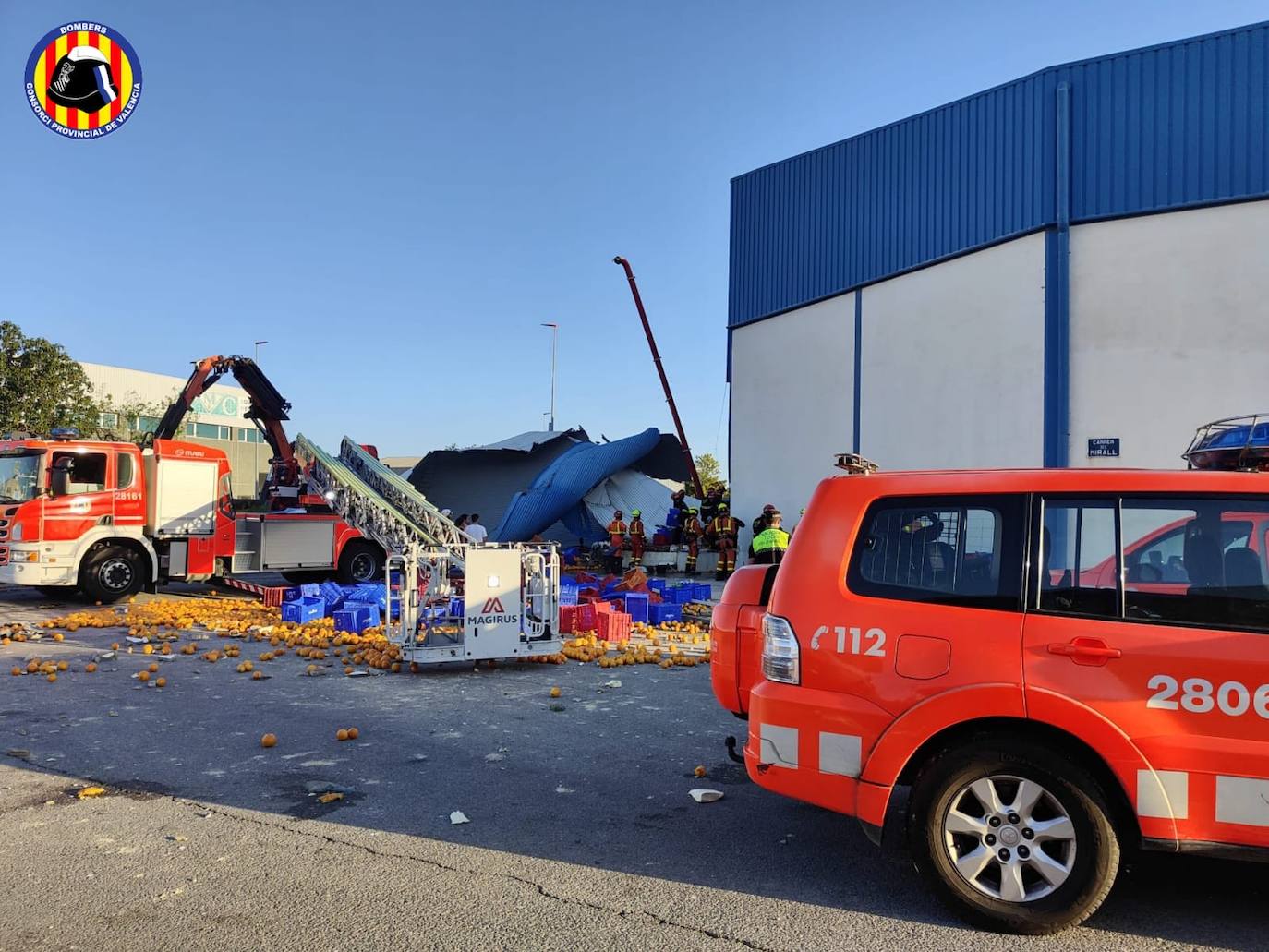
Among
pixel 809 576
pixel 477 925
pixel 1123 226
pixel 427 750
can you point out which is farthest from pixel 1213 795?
pixel 1123 226

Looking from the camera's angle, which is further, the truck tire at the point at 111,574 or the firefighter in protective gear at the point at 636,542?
the firefighter in protective gear at the point at 636,542

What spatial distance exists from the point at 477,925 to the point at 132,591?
13284mm

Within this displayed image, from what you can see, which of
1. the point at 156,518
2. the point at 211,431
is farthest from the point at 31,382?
the point at 211,431

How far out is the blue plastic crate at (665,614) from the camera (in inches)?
499

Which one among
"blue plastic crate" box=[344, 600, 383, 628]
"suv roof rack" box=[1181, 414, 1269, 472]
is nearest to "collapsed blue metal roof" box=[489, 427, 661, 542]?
"blue plastic crate" box=[344, 600, 383, 628]

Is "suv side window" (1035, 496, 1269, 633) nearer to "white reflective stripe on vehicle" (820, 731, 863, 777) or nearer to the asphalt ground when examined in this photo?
"white reflective stripe on vehicle" (820, 731, 863, 777)

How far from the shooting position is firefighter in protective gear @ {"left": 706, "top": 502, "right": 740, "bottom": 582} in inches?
826

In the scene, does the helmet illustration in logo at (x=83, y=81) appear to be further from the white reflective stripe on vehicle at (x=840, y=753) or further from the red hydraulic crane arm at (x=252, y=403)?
the white reflective stripe on vehicle at (x=840, y=753)

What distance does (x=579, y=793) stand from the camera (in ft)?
17.4

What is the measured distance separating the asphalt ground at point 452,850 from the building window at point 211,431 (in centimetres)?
4758

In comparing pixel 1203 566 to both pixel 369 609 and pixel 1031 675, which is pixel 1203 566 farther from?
pixel 369 609

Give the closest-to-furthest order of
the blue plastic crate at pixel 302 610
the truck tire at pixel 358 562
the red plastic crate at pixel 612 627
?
the red plastic crate at pixel 612 627
the blue plastic crate at pixel 302 610
the truck tire at pixel 358 562

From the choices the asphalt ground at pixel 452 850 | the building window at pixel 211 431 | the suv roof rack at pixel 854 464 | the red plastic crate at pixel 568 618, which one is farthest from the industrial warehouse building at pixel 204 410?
the suv roof rack at pixel 854 464

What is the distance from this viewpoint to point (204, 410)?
50.4m
